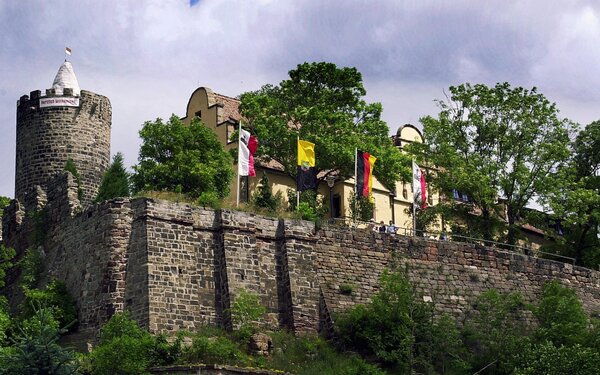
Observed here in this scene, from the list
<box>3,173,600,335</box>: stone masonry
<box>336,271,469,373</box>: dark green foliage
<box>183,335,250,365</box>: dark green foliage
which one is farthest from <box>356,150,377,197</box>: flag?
<box>183,335,250,365</box>: dark green foliage

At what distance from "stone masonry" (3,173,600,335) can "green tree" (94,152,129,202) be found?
1.18m

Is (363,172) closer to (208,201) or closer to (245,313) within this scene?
(208,201)

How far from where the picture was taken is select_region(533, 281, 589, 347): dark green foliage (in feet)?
162

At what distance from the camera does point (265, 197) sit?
59.4m

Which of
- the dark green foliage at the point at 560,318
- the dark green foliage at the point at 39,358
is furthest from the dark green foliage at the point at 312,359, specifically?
the dark green foliage at the point at 39,358

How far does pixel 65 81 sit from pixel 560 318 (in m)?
22.3

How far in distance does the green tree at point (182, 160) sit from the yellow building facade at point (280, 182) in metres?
4.19

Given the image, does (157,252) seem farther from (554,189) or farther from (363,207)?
(554,189)

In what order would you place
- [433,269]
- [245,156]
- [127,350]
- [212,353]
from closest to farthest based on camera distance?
[127,350], [212,353], [433,269], [245,156]

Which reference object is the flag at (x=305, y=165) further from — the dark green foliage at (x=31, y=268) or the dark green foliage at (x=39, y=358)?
the dark green foliage at (x=39, y=358)

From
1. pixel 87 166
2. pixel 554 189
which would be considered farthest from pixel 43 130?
pixel 554 189

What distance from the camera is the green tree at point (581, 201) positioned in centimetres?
6325

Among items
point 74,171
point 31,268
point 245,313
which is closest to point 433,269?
point 245,313

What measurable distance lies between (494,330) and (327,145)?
49.7 ft
